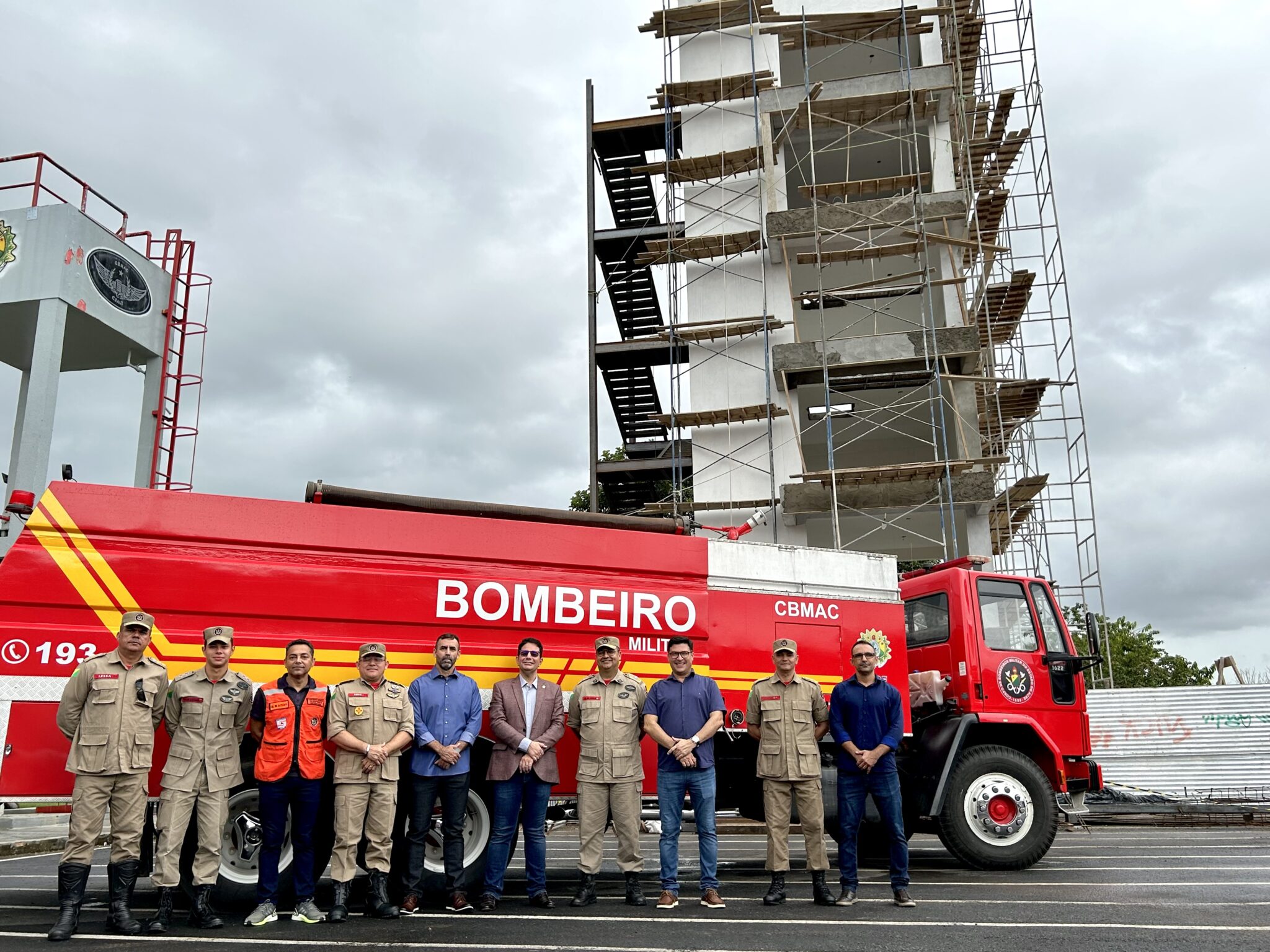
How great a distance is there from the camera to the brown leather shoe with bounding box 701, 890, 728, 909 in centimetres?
689

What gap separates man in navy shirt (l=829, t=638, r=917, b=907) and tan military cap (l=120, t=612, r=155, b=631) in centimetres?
497

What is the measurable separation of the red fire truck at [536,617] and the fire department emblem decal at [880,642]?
2cm

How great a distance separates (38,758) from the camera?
661 centimetres

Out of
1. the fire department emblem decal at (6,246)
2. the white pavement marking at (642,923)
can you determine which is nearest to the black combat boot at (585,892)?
the white pavement marking at (642,923)

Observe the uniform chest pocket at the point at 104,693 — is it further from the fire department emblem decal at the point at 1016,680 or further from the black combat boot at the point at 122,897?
the fire department emblem decal at the point at 1016,680

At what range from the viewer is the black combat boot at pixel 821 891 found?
705cm

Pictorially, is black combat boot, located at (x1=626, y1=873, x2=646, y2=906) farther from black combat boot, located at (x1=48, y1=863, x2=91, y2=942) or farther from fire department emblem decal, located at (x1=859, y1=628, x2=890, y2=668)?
black combat boot, located at (x1=48, y1=863, x2=91, y2=942)

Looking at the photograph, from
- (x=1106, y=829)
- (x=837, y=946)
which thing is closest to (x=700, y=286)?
(x=1106, y=829)

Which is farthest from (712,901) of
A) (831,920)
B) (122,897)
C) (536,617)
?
(122,897)

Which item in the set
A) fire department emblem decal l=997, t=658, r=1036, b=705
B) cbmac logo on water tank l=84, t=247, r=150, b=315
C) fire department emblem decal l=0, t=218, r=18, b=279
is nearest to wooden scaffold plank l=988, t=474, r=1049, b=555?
fire department emblem decal l=997, t=658, r=1036, b=705

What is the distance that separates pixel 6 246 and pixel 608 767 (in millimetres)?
20909

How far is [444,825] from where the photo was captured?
7.05 metres

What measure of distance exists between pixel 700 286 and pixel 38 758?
21376 mm

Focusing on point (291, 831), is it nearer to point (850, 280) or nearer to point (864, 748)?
point (864, 748)
